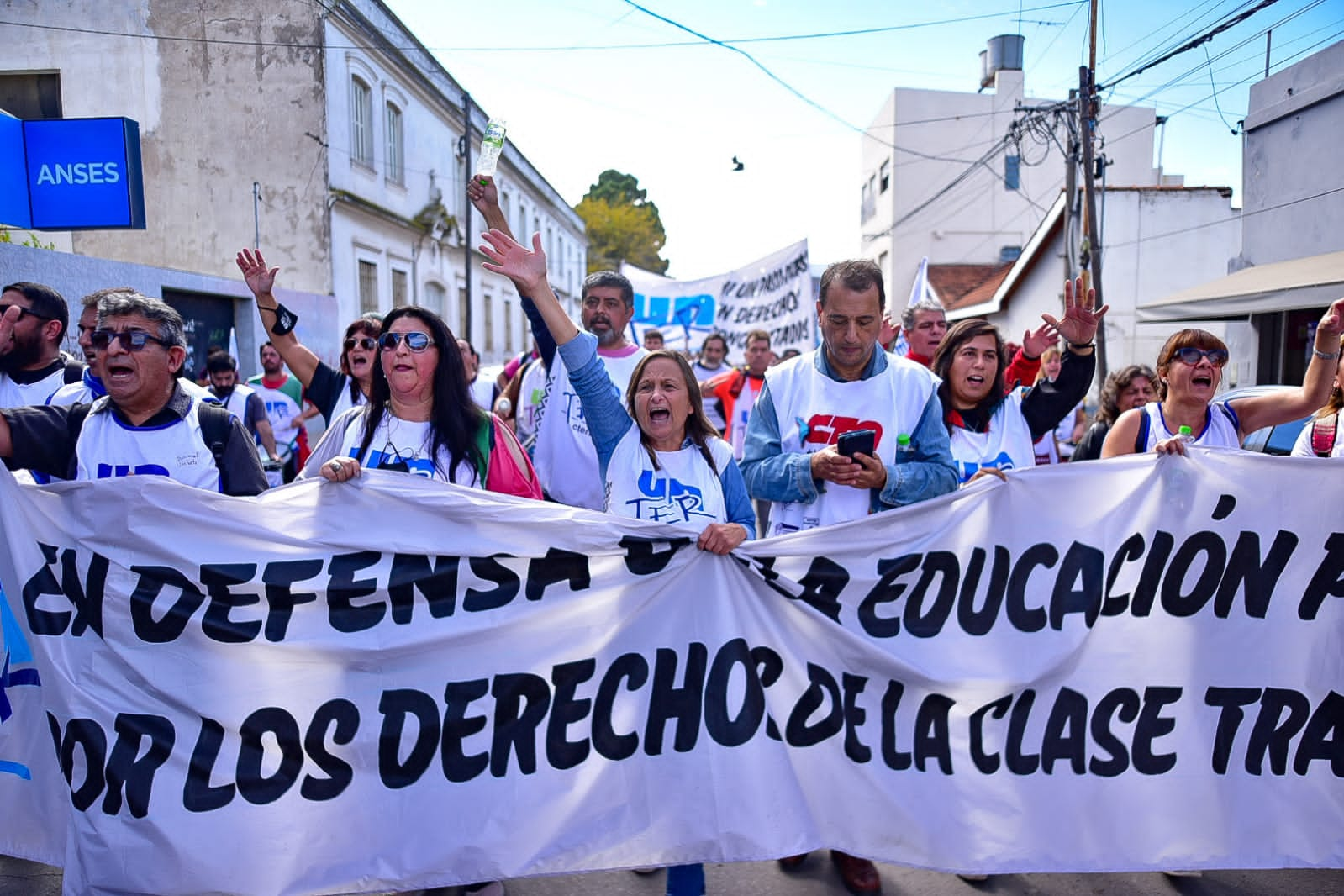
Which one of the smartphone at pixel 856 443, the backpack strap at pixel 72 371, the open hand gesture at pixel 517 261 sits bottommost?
the smartphone at pixel 856 443

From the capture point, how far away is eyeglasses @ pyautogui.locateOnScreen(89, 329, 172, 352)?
292cm

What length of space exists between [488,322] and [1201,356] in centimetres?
2715

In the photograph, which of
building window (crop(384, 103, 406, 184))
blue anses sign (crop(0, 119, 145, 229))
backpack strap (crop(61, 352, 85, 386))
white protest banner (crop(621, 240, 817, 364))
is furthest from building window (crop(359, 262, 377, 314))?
backpack strap (crop(61, 352, 85, 386))

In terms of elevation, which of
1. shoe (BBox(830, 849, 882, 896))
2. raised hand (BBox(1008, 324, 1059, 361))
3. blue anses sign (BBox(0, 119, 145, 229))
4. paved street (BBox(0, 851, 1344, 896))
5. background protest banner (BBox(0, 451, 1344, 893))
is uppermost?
blue anses sign (BBox(0, 119, 145, 229))

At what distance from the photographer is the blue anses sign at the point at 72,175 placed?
789 centimetres

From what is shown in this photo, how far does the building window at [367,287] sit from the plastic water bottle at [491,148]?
55.1 ft

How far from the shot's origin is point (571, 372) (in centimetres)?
308

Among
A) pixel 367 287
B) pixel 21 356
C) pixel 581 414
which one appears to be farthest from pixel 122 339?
pixel 367 287

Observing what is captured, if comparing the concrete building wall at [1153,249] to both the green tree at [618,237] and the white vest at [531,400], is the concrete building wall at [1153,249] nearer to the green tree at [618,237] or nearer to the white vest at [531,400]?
the white vest at [531,400]

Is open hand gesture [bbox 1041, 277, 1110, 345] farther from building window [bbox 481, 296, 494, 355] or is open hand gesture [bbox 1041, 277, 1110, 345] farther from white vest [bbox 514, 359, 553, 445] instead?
building window [bbox 481, 296, 494, 355]

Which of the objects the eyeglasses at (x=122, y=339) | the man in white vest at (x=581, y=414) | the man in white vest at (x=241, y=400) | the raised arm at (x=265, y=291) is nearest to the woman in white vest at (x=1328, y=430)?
the man in white vest at (x=581, y=414)

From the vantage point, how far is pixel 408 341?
3.03m

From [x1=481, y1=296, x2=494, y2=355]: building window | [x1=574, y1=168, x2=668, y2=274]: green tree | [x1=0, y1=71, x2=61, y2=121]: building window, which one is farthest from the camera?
[x1=574, y1=168, x2=668, y2=274]: green tree

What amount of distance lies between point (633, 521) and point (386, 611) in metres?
0.78
